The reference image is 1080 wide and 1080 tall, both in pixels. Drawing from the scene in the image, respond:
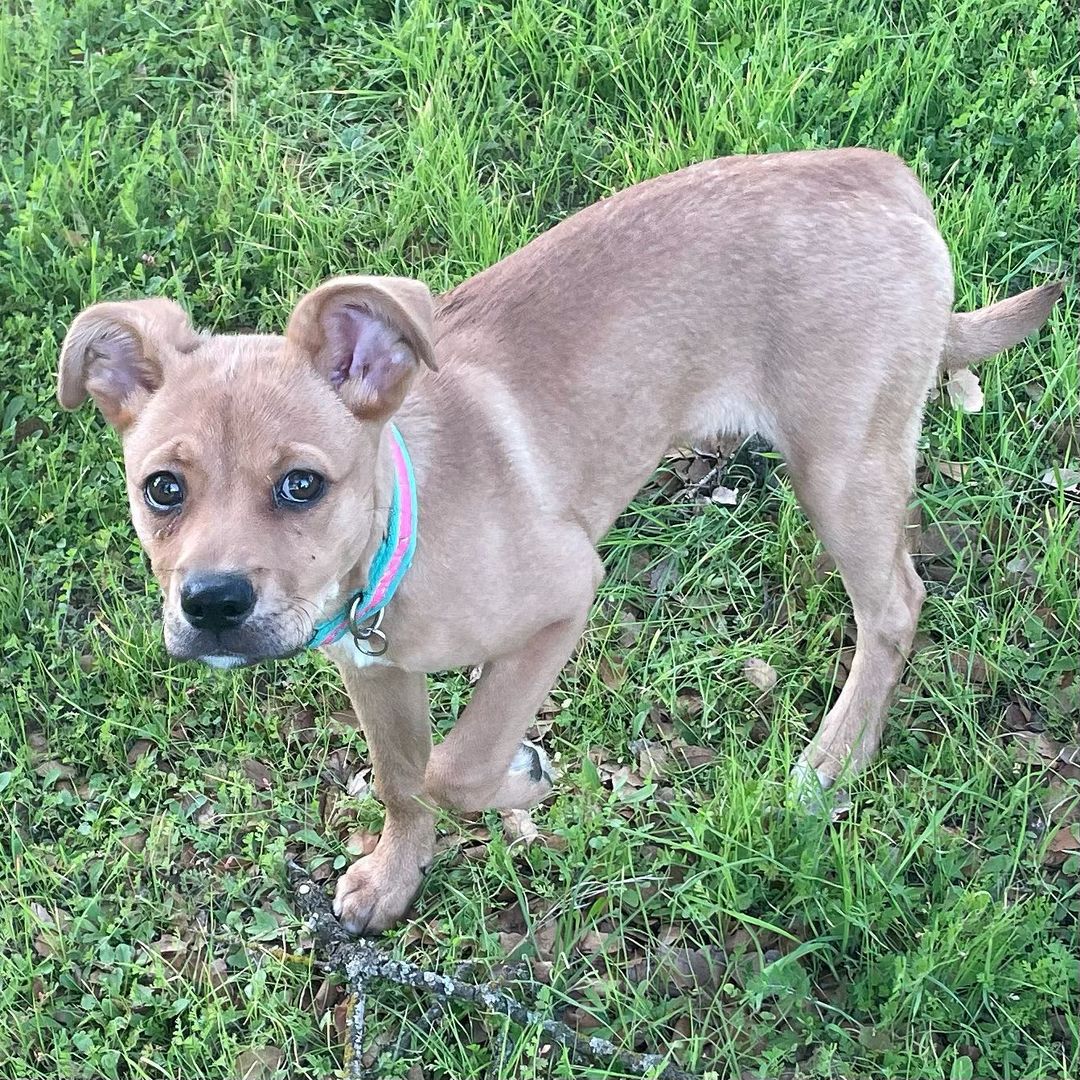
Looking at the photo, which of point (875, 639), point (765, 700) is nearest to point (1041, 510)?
point (875, 639)

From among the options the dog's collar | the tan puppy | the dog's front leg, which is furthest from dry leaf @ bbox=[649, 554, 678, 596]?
the dog's collar

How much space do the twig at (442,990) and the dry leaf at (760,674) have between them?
1.31 meters

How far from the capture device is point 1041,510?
4.31 meters

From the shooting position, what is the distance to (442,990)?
3344 millimetres

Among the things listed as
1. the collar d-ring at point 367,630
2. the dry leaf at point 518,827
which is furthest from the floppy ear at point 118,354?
the dry leaf at point 518,827

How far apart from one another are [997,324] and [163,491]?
2.67 meters

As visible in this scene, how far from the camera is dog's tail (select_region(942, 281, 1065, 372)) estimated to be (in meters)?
3.81

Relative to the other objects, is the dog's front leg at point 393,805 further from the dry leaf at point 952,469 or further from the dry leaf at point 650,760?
the dry leaf at point 952,469

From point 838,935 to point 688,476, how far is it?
6.16ft

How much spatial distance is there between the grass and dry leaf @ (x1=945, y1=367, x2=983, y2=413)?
62 millimetres

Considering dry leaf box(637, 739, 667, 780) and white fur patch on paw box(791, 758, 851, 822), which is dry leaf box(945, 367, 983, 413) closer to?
white fur patch on paw box(791, 758, 851, 822)

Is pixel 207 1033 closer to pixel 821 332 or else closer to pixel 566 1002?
pixel 566 1002

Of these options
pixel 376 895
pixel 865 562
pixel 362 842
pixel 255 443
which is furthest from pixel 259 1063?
pixel 865 562

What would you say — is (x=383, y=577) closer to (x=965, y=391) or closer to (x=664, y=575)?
(x=664, y=575)
